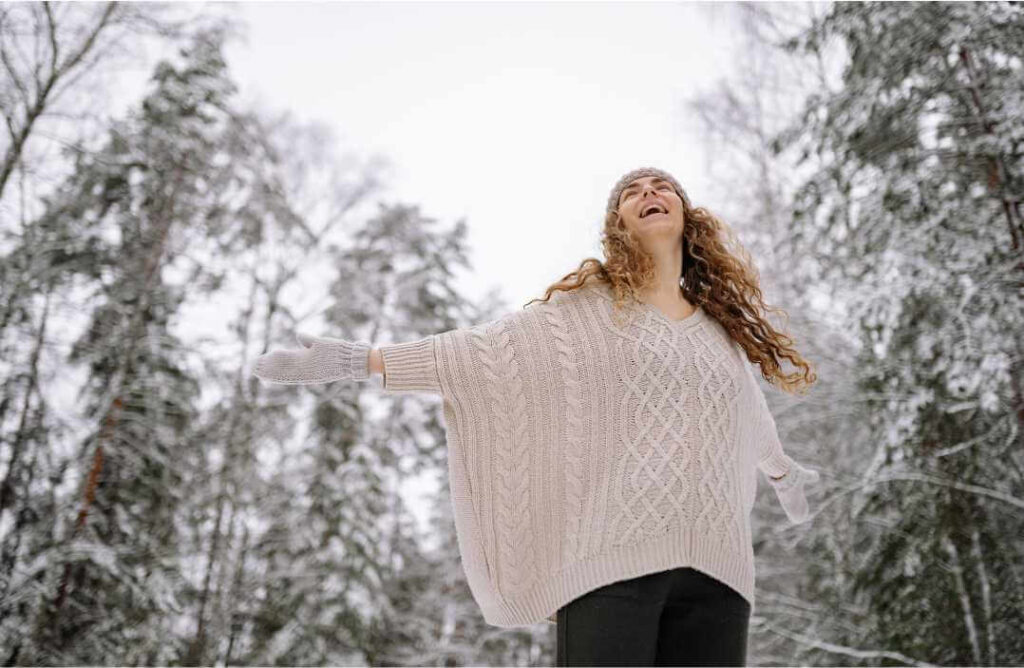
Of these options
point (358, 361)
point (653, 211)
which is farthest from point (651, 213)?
point (358, 361)

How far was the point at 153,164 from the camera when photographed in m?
7.59

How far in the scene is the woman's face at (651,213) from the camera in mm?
1733

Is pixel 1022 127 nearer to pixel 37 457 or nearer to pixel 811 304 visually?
pixel 811 304

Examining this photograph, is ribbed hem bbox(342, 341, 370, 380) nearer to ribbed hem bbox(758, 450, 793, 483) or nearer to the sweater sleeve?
the sweater sleeve

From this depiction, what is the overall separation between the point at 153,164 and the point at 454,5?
358cm

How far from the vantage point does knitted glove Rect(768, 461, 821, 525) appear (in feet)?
6.82

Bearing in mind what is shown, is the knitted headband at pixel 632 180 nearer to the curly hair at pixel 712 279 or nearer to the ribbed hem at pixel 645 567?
the curly hair at pixel 712 279

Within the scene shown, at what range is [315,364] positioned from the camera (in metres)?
1.47

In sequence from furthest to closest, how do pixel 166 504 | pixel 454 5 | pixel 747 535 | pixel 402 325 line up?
pixel 402 325, pixel 454 5, pixel 166 504, pixel 747 535

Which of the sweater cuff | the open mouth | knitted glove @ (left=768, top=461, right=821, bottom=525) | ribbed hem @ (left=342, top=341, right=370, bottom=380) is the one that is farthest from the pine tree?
ribbed hem @ (left=342, top=341, right=370, bottom=380)

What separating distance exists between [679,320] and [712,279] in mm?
233

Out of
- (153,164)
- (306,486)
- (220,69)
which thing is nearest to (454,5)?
(220,69)

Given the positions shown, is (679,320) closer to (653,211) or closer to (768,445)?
(653,211)

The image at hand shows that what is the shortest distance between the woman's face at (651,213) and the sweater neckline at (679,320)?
0.16m
